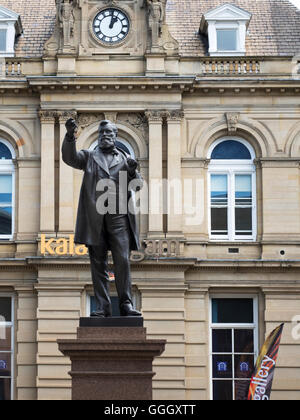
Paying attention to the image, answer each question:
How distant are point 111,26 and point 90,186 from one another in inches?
740

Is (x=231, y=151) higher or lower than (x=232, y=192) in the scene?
higher

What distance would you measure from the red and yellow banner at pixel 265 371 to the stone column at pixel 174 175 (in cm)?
494

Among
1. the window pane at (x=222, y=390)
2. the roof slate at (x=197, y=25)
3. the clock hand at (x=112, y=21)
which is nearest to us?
the window pane at (x=222, y=390)

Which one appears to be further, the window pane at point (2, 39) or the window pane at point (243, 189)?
the window pane at point (2, 39)

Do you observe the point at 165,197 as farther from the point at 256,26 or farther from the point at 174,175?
the point at 256,26

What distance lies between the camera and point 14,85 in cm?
3384

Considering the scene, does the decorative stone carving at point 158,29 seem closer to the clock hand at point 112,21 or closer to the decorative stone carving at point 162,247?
the clock hand at point 112,21

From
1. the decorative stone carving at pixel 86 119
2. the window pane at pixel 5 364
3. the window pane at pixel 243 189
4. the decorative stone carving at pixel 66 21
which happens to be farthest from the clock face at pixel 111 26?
the window pane at pixel 5 364

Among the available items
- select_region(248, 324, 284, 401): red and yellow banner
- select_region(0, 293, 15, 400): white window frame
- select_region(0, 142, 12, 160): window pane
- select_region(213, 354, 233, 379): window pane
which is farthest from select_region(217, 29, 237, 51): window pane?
select_region(0, 293, 15, 400): white window frame

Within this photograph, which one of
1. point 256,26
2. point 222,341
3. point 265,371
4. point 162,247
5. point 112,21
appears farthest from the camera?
point 256,26

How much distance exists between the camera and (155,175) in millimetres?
33250

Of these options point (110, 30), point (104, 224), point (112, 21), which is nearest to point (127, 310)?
point (104, 224)

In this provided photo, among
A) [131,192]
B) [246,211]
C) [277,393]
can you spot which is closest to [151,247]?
[246,211]

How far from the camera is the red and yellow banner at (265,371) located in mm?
29044
